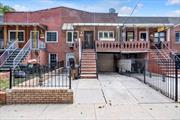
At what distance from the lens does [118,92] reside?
1212 centimetres

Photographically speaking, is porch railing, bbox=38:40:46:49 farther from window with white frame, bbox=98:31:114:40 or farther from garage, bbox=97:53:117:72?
garage, bbox=97:53:117:72

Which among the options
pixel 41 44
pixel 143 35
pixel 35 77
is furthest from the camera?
pixel 143 35

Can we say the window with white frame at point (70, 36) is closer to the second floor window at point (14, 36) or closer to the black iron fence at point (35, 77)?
the second floor window at point (14, 36)

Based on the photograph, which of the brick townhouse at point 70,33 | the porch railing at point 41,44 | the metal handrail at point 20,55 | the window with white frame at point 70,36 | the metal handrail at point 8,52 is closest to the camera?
the metal handrail at point 20,55

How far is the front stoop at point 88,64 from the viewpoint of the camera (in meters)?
20.4

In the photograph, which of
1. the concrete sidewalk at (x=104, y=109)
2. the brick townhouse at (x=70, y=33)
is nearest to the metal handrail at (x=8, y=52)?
the brick townhouse at (x=70, y=33)

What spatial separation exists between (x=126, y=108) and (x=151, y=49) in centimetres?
1860

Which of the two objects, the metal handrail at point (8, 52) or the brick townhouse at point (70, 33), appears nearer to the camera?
the metal handrail at point (8, 52)

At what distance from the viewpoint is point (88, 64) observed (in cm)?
2242

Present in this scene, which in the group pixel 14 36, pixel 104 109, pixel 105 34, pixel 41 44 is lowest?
pixel 104 109

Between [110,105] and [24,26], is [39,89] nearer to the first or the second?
[110,105]

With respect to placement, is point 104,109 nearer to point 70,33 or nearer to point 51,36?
point 70,33

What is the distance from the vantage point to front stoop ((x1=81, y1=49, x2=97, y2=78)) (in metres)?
20.4

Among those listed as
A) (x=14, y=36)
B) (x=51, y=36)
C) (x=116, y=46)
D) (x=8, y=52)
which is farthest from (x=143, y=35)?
(x=8, y=52)
